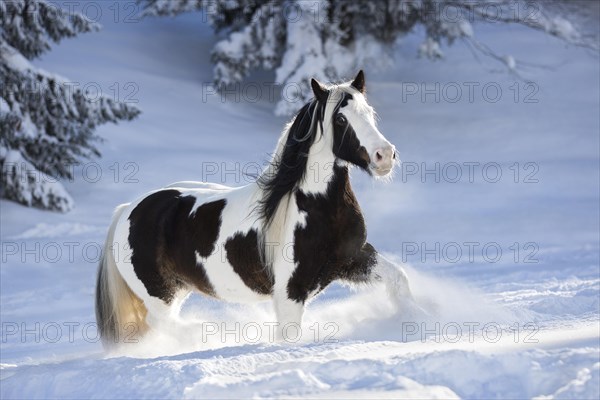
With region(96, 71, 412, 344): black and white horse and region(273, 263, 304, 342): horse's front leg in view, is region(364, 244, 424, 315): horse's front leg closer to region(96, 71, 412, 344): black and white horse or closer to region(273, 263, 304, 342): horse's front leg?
region(96, 71, 412, 344): black and white horse

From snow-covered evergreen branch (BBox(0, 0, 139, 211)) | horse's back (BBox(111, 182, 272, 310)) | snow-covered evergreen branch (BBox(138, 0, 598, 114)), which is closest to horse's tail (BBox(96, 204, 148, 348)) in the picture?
horse's back (BBox(111, 182, 272, 310))

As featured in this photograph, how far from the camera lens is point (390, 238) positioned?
1234cm

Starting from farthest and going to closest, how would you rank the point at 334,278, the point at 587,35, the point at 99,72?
the point at 99,72, the point at 587,35, the point at 334,278

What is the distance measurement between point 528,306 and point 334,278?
5.50 feet

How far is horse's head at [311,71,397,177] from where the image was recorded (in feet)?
16.1

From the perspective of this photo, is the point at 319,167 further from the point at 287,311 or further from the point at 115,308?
the point at 115,308

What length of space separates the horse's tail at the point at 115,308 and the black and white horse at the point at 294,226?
297 millimetres

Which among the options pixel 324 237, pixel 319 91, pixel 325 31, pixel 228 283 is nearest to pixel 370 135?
pixel 319 91

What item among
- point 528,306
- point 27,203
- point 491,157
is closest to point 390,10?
point 491,157

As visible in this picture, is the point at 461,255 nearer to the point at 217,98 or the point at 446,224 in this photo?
the point at 446,224

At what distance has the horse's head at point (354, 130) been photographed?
4.89 metres

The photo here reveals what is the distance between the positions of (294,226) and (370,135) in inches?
27.9

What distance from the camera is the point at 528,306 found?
20.7 feet

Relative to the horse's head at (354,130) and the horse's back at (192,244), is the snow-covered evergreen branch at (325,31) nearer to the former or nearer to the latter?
the horse's back at (192,244)
